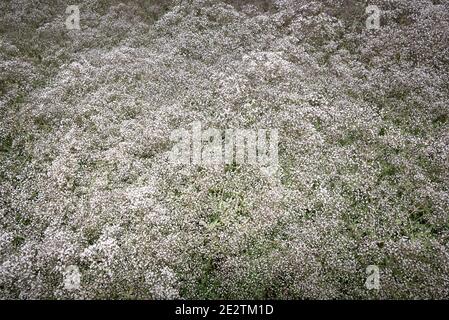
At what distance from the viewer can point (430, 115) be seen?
14.0 metres

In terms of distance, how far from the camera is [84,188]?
41.0 ft

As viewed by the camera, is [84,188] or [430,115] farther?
[430,115]

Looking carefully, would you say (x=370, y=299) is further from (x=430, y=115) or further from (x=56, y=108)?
(x=56, y=108)

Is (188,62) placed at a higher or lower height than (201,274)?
higher

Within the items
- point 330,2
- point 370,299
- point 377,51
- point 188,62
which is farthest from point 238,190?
point 330,2

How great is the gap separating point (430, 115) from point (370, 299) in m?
7.70

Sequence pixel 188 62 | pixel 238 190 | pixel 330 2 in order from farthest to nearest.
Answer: pixel 330 2
pixel 188 62
pixel 238 190
